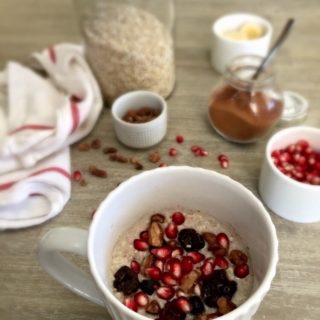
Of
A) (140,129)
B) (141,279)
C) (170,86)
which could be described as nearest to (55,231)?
(141,279)

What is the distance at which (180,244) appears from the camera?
1.64 feet

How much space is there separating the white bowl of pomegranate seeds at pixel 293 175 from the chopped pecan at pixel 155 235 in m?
0.21

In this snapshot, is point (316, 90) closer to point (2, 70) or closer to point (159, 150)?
point (159, 150)

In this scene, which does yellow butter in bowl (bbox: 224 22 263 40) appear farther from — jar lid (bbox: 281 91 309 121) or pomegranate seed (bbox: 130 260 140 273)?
pomegranate seed (bbox: 130 260 140 273)

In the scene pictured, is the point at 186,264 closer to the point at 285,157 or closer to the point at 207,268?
the point at 207,268

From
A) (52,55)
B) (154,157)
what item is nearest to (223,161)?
(154,157)

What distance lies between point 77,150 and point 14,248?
213 mm

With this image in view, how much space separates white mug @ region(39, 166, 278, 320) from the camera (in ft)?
1.36

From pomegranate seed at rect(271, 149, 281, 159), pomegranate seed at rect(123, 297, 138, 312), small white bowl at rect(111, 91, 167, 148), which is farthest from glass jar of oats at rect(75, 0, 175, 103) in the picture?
pomegranate seed at rect(123, 297, 138, 312)

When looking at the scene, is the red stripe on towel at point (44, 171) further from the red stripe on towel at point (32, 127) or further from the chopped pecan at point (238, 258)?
the chopped pecan at point (238, 258)

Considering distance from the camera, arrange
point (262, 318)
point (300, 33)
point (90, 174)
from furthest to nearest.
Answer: point (300, 33), point (90, 174), point (262, 318)

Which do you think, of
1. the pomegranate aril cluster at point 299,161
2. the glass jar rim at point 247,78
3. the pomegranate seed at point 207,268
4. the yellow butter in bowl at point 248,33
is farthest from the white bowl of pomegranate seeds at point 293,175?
the yellow butter in bowl at point 248,33

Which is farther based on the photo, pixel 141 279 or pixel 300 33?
pixel 300 33

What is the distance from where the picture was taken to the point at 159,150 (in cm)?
77
